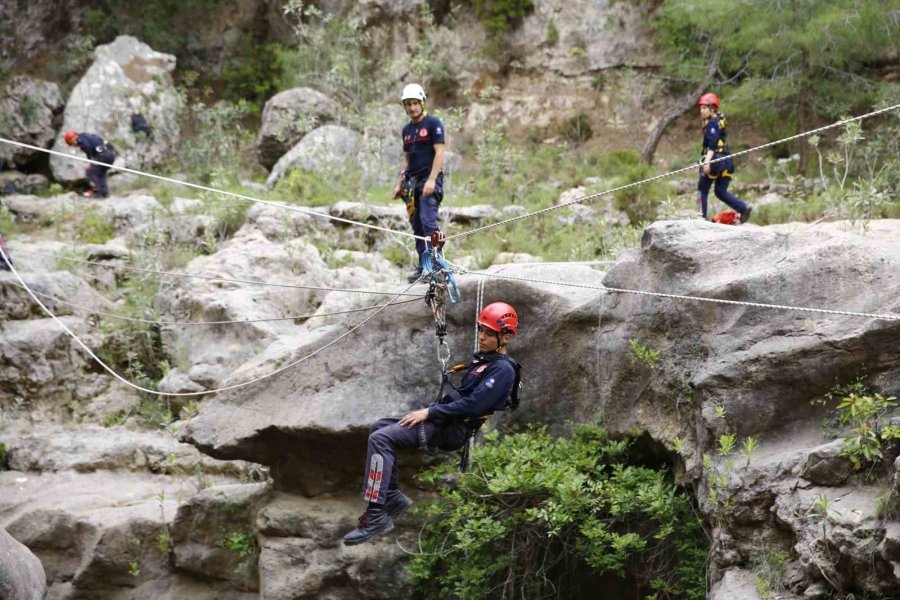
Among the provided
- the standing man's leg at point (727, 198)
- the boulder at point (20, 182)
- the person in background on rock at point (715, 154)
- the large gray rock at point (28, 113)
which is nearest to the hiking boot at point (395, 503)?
the person in background on rock at point (715, 154)

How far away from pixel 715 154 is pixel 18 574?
749 centimetres

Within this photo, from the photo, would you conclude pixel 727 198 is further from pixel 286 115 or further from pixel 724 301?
pixel 286 115

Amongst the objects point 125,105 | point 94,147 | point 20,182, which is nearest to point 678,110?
point 94,147

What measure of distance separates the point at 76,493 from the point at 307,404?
3.28 metres

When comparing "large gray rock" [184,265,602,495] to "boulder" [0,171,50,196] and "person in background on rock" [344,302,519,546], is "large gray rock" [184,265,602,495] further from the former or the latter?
"boulder" [0,171,50,196]

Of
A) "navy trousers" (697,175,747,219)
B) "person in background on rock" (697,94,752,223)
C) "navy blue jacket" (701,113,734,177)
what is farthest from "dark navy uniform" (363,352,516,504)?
"navy trousers" (697,175,747,219)

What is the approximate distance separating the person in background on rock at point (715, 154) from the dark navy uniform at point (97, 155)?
10401 mm

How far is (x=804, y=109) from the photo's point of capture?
14.5 m

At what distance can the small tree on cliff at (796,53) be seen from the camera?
13320mm

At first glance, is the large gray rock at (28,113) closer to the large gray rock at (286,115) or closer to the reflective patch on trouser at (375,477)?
the large gray rock at (286,115)

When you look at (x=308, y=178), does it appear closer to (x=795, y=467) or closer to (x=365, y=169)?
(x=365, y=169)

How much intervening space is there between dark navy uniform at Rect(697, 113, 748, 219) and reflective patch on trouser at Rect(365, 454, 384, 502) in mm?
5305

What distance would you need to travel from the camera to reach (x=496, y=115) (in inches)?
781

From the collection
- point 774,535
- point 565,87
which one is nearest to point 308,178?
point 565,87
